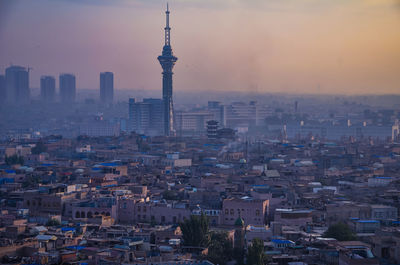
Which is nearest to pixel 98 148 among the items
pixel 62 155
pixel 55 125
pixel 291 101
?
pixel 62 155

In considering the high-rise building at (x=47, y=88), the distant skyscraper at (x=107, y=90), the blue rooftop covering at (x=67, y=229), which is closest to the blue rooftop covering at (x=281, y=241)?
the blue rooftop covering at (x=67, y=229)

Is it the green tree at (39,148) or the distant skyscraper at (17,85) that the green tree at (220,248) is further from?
the distant skyscraper at (17,85)

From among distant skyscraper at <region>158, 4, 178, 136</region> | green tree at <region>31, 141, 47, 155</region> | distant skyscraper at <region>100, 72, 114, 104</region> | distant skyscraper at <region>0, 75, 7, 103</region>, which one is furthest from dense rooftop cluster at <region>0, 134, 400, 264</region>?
distant skyscraper at <region>100, 72, 114, 104</region>

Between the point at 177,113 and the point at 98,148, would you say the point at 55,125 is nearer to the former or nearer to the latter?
the point at 177,113

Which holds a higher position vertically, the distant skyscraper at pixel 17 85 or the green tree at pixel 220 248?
the distant skyscraper at pixel 17 85

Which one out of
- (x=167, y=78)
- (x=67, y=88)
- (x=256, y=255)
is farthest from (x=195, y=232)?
(x=67, y=88)

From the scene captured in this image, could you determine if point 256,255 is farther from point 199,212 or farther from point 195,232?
point 199,212
